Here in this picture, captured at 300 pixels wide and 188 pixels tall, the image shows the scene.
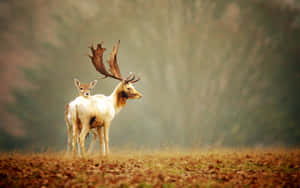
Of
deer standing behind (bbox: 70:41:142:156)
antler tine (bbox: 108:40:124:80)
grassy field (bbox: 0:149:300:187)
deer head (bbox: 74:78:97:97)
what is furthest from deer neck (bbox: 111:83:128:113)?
grassy field (bbox: 0:149:300:187)

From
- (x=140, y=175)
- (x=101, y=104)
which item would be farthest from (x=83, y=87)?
(x=140, y=175)

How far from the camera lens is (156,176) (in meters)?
5.28

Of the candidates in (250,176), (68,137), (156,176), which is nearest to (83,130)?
(68,137)

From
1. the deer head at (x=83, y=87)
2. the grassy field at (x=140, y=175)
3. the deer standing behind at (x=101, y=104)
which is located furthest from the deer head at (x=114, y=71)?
the grassy field at (x=140, y=175)

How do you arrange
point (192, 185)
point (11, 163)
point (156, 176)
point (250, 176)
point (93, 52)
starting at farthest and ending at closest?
point (93, 52)
point (11, 163)
point (250, 176)
point (156, 176)
point (192, 185)

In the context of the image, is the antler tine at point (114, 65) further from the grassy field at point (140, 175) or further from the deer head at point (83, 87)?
the grassy field at point (140, 175)

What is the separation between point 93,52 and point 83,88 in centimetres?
182

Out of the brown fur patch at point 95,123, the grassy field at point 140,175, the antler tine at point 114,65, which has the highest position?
the antler tine at point 114,65

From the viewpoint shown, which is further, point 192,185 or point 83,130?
point 83,130

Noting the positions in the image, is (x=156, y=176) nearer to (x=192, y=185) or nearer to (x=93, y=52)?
(x=192, y=185)

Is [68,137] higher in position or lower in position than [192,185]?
higher

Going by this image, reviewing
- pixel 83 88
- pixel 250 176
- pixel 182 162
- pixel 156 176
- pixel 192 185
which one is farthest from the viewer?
pixel 83 88

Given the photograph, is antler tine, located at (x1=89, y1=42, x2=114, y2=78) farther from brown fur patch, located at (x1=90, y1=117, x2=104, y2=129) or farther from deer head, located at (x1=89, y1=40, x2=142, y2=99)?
brown fur patch, located at (x1=90, y1=117, x2=104, y2=129)

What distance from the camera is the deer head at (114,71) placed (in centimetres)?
902
